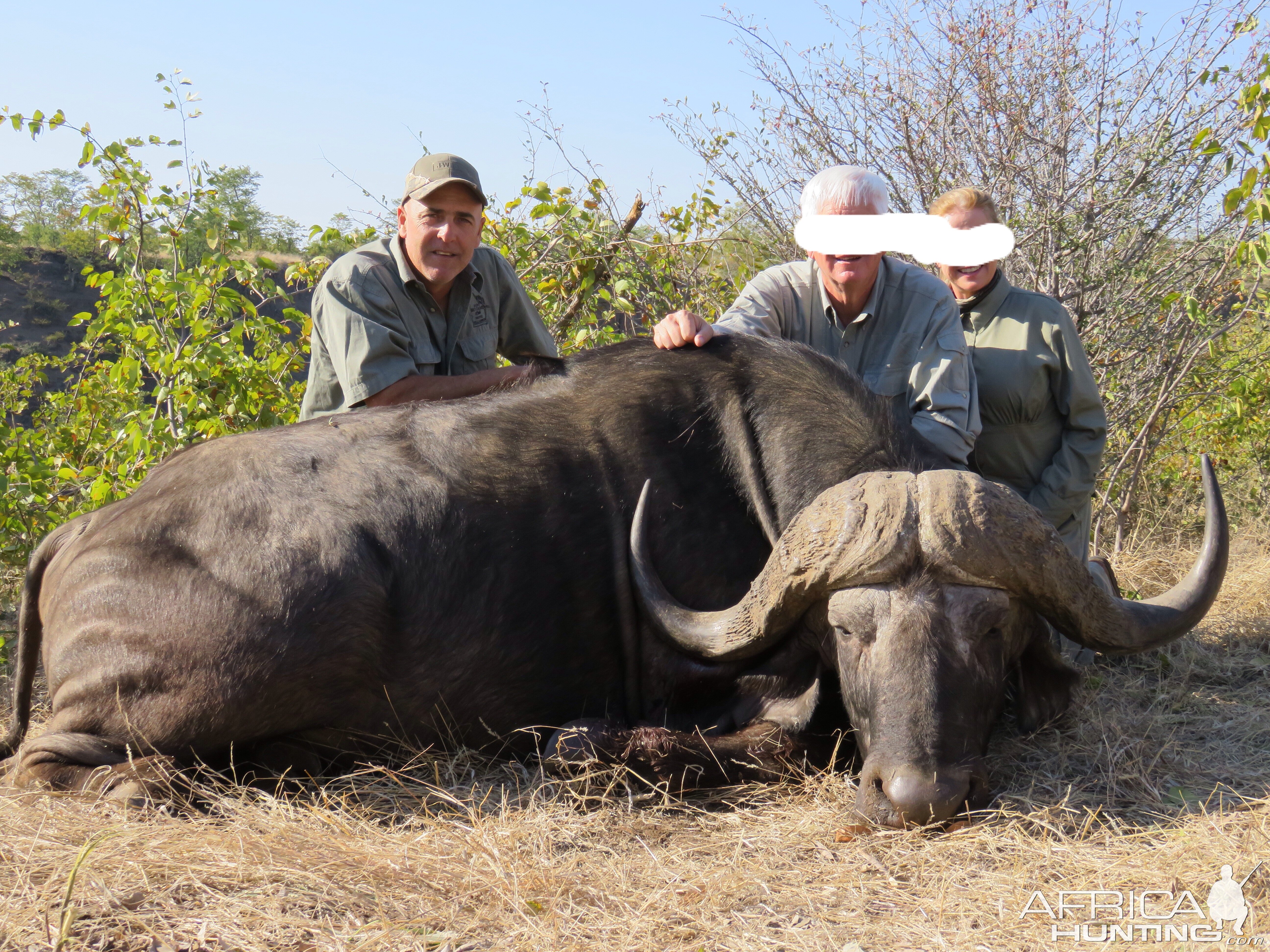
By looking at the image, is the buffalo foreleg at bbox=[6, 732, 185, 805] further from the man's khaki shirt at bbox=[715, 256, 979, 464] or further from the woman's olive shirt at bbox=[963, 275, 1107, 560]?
the woman's olive shirt at bbox=[963, 275, 1107, 560]

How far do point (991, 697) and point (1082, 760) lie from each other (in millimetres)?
769

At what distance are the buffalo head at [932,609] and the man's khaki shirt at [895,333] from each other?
96cm

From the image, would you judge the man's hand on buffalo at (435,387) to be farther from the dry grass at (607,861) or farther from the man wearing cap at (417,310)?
the dry grass at (607,861)

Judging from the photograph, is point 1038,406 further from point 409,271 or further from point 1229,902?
point 409,271

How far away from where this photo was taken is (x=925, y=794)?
277cm

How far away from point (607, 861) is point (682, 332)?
6.39ft

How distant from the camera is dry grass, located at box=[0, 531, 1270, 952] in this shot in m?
2.31

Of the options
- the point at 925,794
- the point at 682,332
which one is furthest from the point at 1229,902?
the point at 682,332

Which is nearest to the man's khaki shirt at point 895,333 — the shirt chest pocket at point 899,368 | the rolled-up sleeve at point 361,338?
the shirt chest pocket at point 899,368

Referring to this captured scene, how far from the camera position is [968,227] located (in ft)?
16.1

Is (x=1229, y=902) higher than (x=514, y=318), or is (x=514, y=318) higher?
(x=514, y=318)

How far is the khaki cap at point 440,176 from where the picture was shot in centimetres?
469

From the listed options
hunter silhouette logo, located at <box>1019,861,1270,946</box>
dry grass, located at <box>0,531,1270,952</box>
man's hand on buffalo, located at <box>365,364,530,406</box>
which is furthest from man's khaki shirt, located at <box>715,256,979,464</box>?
hunter silhouette logo, located at <box>1019,861,1270,946</box>

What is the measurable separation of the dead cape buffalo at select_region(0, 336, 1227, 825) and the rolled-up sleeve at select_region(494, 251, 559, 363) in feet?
5.00
